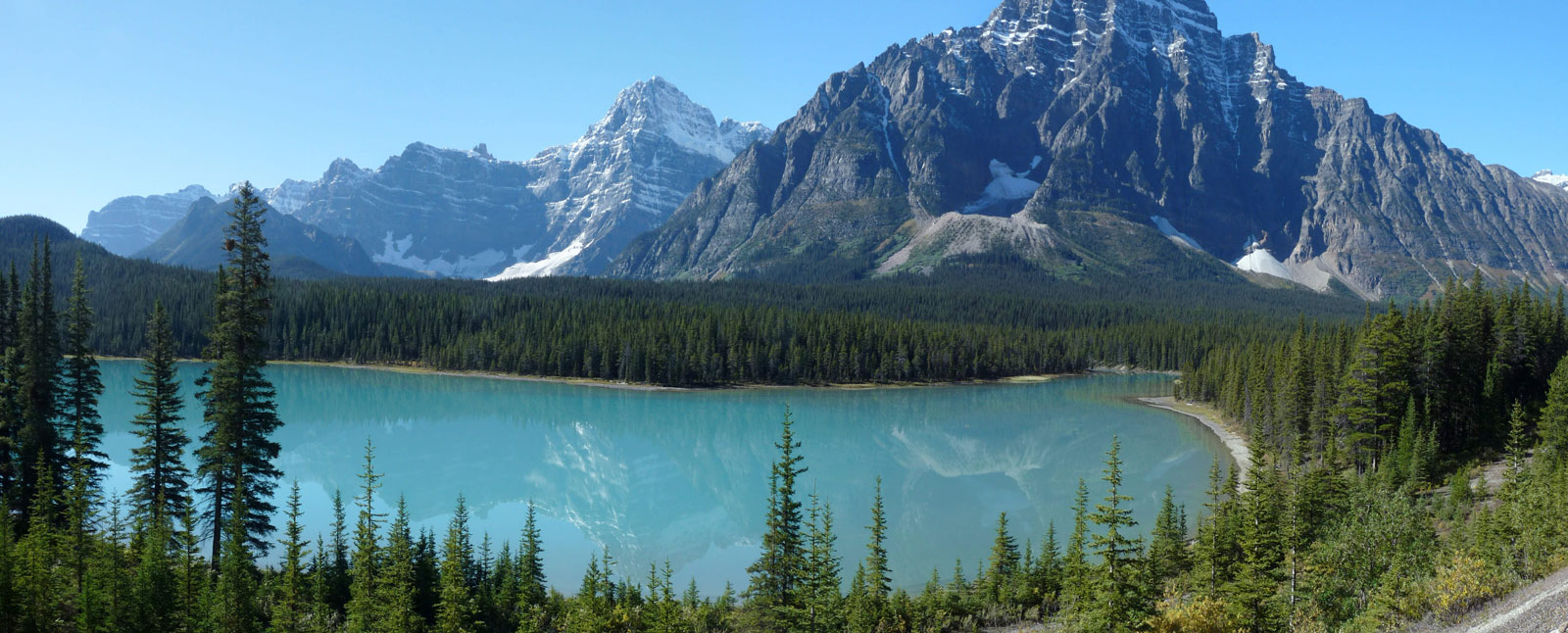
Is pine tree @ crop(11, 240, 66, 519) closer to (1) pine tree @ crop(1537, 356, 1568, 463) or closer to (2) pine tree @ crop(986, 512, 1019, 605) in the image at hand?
(2) pine tree @ crop(986, 512, 1019, 605)

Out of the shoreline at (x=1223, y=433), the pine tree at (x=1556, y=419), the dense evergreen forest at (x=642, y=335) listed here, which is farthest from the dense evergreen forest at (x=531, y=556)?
the dense evergreen forest at (x=642, y=335)

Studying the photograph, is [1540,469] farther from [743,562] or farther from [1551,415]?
[743,562]

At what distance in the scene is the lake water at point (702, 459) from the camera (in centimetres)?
4628

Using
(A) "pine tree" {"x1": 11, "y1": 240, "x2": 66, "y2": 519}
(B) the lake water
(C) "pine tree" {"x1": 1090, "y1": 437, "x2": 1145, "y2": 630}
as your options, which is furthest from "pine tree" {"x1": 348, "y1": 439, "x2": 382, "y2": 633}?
(A) "pine tree" {"x1": 11, "y1": 240, "x2": 66, "y2": 519}

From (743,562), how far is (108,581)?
25.2m

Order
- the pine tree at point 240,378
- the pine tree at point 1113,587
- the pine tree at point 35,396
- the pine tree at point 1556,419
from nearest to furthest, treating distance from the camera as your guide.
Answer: the pine tree at point 1113,587, the pine tree at point 240,378, the pine tree at point 35,396, the pine tree at point 1556,419

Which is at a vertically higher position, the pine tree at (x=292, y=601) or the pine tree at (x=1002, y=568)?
the pine tree at (x=292, y=601)

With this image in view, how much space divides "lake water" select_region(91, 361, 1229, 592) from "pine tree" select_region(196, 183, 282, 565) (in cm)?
1418

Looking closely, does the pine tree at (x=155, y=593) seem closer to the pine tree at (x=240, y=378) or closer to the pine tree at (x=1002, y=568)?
the pine tree at (x=240, y=378)

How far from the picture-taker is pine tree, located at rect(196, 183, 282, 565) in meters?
24.9

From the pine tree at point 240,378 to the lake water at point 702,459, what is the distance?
46.5ft

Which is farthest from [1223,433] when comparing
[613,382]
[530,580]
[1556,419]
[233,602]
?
[233,602]

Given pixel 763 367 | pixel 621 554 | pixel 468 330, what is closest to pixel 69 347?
pixel 621 554

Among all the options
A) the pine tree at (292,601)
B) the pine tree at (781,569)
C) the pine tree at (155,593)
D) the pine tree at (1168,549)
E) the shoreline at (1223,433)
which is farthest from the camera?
the shoreline at (1223,433)
